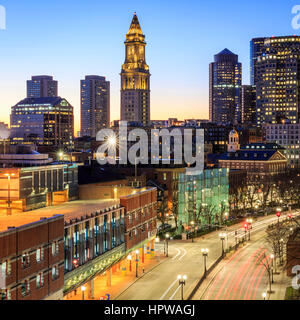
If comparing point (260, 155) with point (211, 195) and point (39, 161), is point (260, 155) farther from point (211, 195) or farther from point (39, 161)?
point (39, 161)

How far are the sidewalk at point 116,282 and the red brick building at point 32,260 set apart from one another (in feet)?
30.4

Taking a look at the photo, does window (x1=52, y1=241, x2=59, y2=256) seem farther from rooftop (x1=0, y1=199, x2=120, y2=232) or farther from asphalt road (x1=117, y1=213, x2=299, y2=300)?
asphalt road (x1=117, y1=213, x2=299, y2=300)

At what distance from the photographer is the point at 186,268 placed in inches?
2670

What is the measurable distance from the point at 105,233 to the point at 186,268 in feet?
47.0

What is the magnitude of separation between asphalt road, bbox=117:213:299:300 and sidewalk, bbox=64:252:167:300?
79 centimetres

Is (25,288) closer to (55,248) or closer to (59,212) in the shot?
(55,248)

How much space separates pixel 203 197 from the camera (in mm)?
107312

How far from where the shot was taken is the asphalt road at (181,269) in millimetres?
55656

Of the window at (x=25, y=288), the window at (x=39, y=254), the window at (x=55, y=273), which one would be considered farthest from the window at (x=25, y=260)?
the window at (x=55, y=273)

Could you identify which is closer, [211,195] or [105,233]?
[105,233]

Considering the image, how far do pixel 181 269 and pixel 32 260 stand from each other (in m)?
30.6

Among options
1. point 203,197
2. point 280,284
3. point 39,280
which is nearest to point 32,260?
point 39,280
